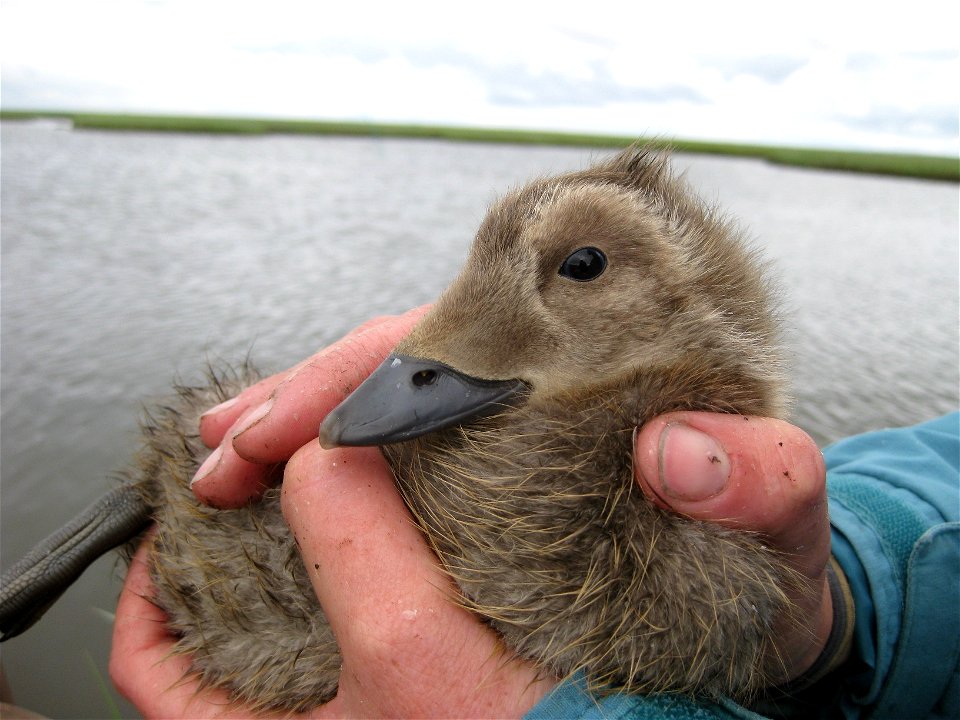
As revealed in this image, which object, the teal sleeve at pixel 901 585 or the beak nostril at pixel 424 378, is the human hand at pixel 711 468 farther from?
the beak nostril at pixel 424 378

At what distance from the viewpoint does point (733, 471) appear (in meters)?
1.49

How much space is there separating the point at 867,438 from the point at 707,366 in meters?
1.72

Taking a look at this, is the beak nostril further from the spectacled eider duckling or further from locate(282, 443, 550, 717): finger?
locate(282, 443, 550, 717): finger

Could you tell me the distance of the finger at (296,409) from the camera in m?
1.93

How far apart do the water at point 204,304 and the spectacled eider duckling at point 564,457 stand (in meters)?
0.43

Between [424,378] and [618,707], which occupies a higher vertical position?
[424,378]

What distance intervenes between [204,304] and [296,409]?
6.61m

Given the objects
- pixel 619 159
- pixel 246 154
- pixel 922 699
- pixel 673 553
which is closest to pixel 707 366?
pixel 673 553

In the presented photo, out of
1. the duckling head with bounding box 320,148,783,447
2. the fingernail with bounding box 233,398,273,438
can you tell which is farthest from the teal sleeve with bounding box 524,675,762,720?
the fingernail with bounding box 233,398,273,438

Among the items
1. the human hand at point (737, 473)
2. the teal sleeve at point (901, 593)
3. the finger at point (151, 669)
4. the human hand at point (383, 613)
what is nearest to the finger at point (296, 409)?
the human hand at point (383, 613)

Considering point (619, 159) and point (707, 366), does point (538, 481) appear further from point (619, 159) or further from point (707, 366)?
point (619, 159)

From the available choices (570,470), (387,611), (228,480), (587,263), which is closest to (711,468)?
(570,470)

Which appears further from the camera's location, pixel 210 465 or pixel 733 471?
pixel 210 465

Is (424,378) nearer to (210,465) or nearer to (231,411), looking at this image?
(210,465)
